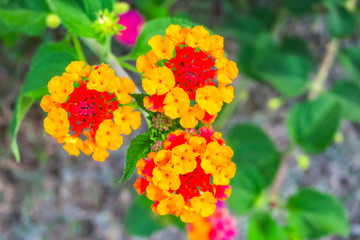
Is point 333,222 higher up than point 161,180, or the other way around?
point 161,180

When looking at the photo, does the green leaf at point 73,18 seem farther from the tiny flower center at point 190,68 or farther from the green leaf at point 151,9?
the green leaf at point 151,9

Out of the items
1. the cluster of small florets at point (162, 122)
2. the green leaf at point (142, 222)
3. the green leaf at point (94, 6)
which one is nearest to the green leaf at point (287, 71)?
the green leaf at point (142, 222)

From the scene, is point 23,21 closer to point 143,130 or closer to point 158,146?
point 158,146

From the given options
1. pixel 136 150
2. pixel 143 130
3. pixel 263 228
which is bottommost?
pixel 143 130

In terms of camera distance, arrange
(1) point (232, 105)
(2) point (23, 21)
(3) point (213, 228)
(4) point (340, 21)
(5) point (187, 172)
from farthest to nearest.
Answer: (1) point (232, 105) < (4) point (340, 21) < (3) point (213, 228) < (2) point (23, 21) < (5) point (187, 172)

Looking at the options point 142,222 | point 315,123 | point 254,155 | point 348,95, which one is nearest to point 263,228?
point 254,155

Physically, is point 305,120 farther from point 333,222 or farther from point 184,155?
point 184,155

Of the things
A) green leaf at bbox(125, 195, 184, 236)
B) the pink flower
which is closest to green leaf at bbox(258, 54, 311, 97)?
the pink flower

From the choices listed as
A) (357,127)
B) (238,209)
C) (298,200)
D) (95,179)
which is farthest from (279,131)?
(95,179)

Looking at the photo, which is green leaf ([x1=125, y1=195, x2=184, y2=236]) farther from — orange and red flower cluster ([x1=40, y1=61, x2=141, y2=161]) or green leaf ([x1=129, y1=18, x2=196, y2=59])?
orange and red flower cluster ([x1=40, y1=61, x2=141, y2=161])
